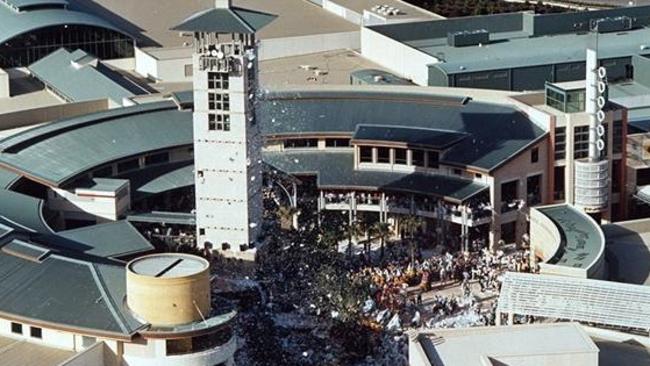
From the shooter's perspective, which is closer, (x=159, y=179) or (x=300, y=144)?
(x=159, y=179)

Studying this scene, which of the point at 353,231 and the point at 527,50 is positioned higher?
the point at 527,50

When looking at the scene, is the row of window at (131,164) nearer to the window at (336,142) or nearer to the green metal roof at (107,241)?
the green metal roof at (107,241)

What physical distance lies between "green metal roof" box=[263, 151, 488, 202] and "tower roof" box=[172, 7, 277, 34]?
11.6 m

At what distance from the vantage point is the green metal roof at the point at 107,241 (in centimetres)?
7738

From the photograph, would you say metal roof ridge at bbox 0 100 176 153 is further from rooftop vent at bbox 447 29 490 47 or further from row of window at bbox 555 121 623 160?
rooftop vent at bbox 447 29 490 47

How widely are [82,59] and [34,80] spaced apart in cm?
350

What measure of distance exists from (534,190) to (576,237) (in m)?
8.13

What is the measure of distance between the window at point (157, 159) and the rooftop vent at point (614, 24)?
36669 millimetres

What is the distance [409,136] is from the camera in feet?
295

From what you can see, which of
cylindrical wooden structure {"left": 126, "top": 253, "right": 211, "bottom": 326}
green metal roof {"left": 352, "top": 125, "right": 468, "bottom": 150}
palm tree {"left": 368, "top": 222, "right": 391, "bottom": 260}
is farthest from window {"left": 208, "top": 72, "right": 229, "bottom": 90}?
cylindrical wooden structure {"left": 126, "top": 253, "right": 211, "bottom": 326}

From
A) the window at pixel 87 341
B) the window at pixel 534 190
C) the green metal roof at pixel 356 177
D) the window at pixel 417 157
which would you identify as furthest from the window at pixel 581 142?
the window at pixel 87 341

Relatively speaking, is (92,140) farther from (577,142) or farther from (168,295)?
(168,295)

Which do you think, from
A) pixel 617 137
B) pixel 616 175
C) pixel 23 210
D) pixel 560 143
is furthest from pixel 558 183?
pixel 23 210

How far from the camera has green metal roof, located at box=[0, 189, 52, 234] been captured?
79.4m
